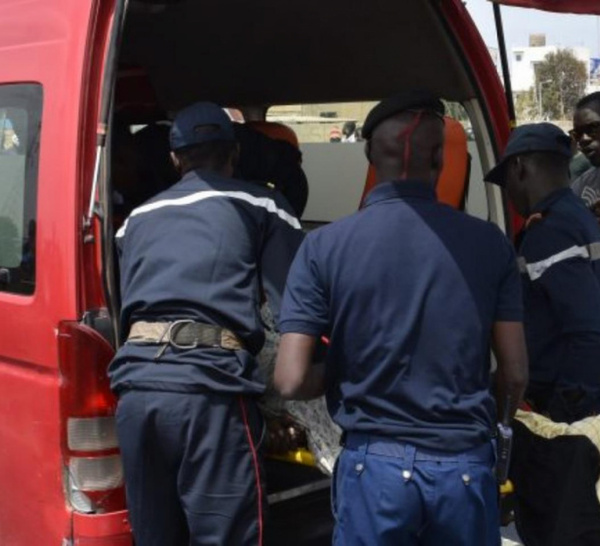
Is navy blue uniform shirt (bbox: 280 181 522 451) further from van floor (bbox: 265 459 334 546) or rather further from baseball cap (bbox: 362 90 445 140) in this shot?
van floor (bbox: 265 459 334 546)

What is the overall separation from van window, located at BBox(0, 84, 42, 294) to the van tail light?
0.30 m

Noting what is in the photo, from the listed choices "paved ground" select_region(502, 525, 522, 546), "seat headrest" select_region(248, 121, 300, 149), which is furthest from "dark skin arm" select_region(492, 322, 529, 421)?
"seat headrest" select_region(248, 121, 300, 149)

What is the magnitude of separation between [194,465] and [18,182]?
1.03 metres

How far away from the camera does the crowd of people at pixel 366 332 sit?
7.43ft

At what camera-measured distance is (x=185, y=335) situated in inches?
104

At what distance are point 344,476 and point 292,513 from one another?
0.81 metres

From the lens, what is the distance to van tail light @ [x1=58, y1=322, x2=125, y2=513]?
102 inches

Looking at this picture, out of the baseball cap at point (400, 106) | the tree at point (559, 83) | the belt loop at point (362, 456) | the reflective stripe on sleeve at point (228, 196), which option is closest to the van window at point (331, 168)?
the reflective stripe on sleeve at point (228, 196)

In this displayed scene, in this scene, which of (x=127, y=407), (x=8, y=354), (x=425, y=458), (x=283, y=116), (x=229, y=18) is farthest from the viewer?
(x=283, y=116)

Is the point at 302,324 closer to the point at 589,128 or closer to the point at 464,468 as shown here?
the point at 464,468

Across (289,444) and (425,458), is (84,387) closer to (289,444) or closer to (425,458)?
(289,444)

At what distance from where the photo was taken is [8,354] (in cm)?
283

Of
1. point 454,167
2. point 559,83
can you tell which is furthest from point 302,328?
point 559,83

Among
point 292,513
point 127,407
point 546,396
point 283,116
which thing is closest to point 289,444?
point 292,513
